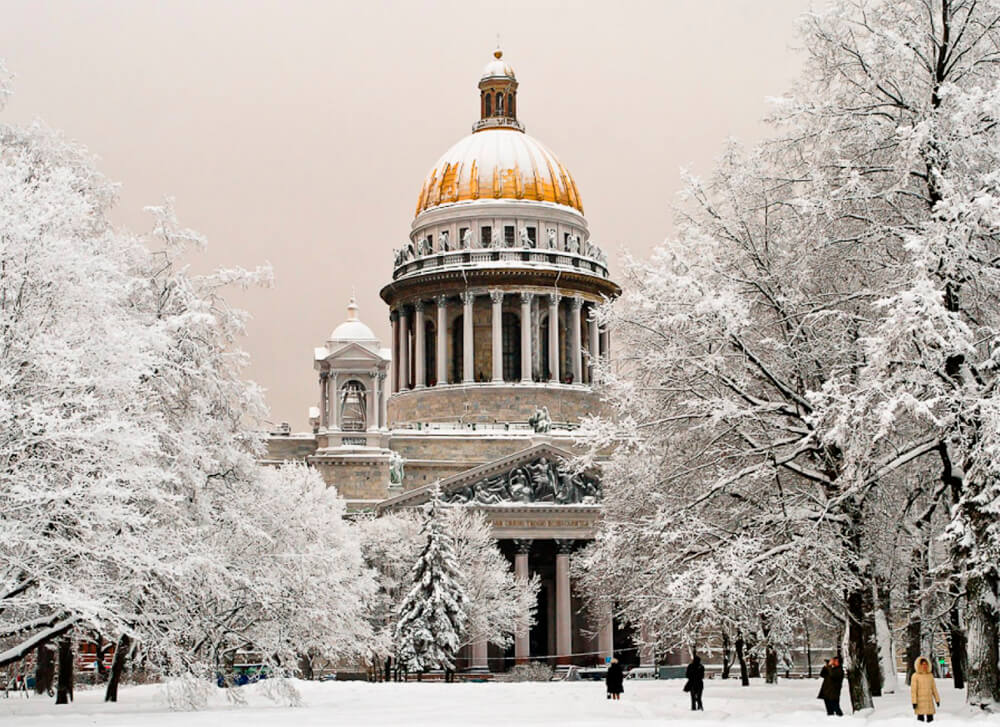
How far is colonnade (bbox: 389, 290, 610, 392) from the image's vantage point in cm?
9544

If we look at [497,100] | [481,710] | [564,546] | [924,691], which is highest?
[497,100]

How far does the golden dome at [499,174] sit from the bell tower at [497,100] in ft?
4.37

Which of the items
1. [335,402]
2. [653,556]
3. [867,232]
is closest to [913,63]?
[867,232]

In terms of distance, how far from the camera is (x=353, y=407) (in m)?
87.2

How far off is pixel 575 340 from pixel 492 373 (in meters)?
6.16

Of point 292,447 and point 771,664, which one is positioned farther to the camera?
point 292,447

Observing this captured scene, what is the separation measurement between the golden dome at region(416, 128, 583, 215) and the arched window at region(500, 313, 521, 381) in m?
8.27

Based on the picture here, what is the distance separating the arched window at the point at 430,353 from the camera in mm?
98375

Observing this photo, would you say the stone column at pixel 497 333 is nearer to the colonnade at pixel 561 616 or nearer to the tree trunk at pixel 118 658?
the colonnade at pixel 561 616

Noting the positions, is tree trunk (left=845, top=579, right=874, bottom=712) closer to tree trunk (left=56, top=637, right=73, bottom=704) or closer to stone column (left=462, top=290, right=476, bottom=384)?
tree trunk (left=56, top=637, right=73, bottom=704)

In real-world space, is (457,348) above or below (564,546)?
above

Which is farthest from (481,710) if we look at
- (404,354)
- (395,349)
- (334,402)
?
(395,349)

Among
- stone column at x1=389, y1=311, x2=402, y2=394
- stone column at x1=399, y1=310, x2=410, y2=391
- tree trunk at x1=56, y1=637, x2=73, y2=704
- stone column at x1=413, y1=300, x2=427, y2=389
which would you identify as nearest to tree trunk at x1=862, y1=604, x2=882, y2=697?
tree trunk at x1=56, y1=637, x2=73, y2=704

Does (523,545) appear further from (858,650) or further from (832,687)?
(858,650)
